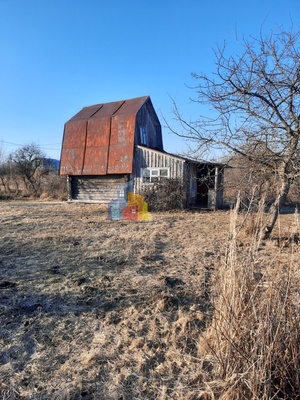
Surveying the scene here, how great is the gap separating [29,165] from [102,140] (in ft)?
42.5

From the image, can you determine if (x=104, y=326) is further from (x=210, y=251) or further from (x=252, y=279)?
(x=210, y=251)

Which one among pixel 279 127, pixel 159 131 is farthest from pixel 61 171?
pixel 279 127

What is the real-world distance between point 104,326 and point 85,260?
2.22 m

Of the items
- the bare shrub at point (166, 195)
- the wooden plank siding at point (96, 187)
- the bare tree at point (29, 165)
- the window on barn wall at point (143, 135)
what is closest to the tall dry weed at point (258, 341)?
the bare shrub at point (166, 195)

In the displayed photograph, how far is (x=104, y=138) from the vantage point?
51.9 feet

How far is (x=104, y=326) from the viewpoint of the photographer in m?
2.69

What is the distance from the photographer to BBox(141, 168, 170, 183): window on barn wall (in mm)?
13758

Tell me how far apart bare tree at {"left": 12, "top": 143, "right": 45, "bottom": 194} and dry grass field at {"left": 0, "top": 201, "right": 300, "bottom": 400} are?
21.4 m

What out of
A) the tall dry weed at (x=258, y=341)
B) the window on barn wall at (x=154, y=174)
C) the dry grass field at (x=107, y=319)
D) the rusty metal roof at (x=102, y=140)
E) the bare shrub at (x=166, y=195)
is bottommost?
the dry grass field at (x=107, y=319)

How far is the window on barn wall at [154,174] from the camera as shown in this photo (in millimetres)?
13758

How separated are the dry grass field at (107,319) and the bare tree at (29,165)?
21.4 m

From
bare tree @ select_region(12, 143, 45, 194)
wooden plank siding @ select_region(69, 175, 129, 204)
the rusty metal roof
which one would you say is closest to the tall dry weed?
the rusty metal roof

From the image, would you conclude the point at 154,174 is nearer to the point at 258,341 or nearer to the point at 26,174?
the point at 258,341

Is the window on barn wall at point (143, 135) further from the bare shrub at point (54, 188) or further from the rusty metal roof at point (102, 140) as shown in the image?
the bare shrub at point (54, 188)
